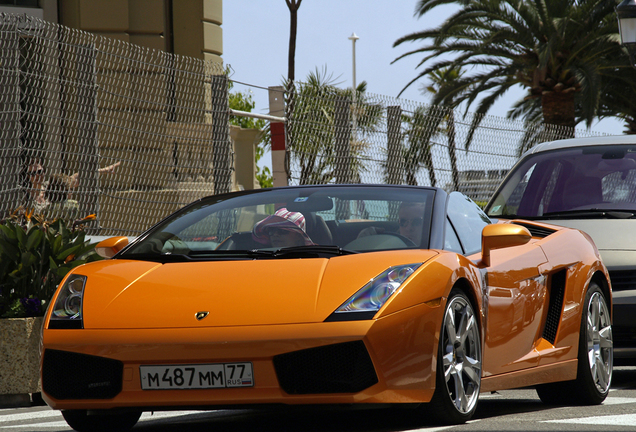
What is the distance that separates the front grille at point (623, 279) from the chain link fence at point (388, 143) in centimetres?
473

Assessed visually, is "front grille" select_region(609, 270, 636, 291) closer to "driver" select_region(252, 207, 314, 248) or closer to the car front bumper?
"driver" select_region(252, 207, 314, 248)

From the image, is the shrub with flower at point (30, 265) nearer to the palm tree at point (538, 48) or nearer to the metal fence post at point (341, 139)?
the metal fence post at point (341, 139)

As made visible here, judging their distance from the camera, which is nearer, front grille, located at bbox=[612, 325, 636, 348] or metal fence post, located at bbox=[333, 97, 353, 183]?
front grille, located at bbox=[612, 325, 636, 348]

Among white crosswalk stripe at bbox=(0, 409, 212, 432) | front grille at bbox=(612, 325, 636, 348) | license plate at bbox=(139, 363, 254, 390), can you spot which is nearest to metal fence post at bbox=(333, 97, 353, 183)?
front grille at bbox=(612, 325, 636, 348)

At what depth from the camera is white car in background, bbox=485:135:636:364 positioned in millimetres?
7551

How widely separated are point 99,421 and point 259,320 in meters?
1.15

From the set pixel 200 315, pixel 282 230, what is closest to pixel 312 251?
pixel 282 230

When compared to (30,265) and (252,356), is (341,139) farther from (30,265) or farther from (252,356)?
(252,356)

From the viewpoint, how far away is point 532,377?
5594 millimetres

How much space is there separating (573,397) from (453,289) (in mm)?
1708

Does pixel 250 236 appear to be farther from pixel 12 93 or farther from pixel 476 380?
pixel 12 93

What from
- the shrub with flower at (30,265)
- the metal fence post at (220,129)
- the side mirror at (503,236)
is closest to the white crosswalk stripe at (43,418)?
the shrub with flower at (30,265)

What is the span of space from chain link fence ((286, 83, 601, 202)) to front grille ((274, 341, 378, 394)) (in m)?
6.97

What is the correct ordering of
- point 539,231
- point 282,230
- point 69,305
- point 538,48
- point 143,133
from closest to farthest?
point 69,305
point 282,230
point 539,231
point 143,133
point 538,48
